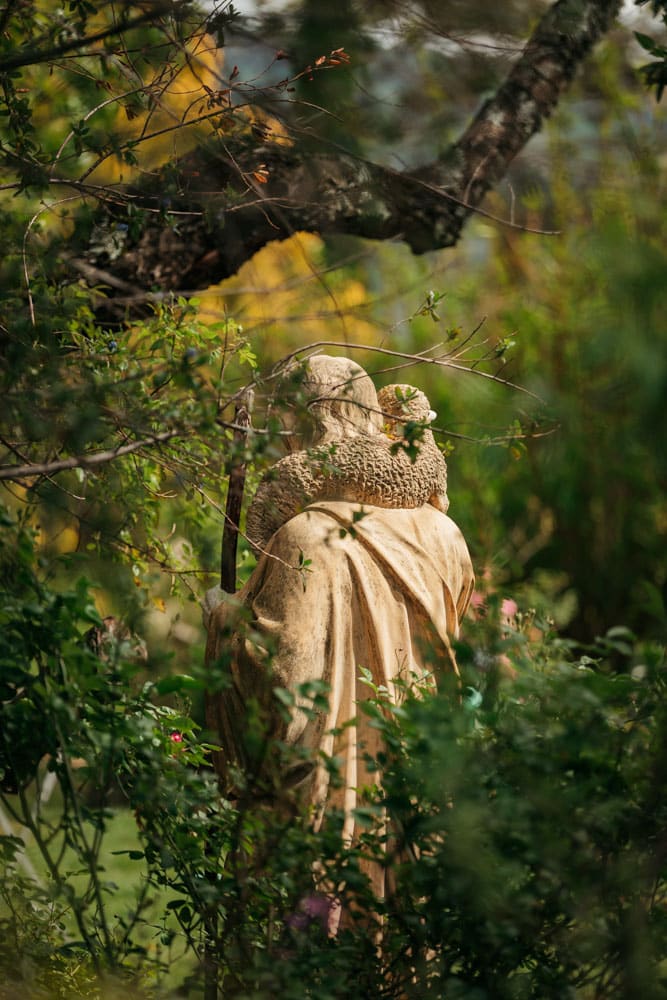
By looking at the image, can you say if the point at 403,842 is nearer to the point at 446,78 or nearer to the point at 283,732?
the point at 283,732

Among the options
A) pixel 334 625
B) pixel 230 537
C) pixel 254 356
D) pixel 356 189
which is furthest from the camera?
pixel 356 189

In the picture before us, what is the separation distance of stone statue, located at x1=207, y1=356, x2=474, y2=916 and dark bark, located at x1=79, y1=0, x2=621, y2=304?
75 centimetres

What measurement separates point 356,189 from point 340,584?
141 cm

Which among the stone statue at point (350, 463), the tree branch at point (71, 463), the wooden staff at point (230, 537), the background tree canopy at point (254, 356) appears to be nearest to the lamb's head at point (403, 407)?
the stone statue at point (350, 463)

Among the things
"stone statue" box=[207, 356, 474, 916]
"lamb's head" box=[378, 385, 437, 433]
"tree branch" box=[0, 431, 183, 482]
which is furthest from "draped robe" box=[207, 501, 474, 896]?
"tree branch" box=[0, 431, 183, 482]

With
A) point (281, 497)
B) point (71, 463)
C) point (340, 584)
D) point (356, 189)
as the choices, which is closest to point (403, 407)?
point (281, 497)

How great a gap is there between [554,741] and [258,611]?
3.19 feet

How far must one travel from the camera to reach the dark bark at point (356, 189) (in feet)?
10.8

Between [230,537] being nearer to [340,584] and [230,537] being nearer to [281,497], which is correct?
[281,497]

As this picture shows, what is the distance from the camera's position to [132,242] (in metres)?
3.41

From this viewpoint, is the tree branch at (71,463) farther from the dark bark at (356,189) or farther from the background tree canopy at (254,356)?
the dark bark at (356,189)

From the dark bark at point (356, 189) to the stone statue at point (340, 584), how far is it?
2.47ft

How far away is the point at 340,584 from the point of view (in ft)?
8.87

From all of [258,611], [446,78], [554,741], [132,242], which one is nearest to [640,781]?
[554,741]
